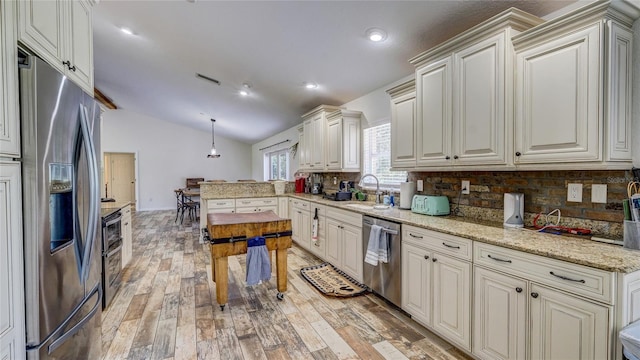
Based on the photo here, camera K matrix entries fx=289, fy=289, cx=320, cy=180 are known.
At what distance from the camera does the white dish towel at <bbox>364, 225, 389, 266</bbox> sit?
2.56m

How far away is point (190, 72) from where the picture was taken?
4.63 meters

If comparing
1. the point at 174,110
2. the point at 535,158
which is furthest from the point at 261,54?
the point at 174,110

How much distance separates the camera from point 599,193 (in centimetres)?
176

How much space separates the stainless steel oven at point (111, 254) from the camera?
2646 mm

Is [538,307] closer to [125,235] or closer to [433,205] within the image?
[433,205]

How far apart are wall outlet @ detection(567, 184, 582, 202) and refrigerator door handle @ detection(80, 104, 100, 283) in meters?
2.91

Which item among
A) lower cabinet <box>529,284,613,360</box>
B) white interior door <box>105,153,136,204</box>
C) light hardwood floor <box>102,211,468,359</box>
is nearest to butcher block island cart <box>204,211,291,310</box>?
light hardwood floor <box>102,211,468,359</box>

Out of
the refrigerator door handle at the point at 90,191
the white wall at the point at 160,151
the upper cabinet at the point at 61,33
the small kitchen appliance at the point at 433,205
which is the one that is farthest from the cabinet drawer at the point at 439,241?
the white wall at the point at 160,151

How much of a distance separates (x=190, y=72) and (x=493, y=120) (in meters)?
4.40

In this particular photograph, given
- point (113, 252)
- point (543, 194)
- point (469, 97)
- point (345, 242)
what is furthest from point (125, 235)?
point (543, 194)

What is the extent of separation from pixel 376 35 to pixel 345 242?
7.04 ft

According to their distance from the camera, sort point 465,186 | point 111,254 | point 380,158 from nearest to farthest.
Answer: point 465,186
point 111,254
point 380,158

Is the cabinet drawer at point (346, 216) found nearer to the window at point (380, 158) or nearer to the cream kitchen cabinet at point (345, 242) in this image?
the cream kitchen cabinet at point (345, 242)

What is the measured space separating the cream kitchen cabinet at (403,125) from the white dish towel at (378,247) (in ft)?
2.33
